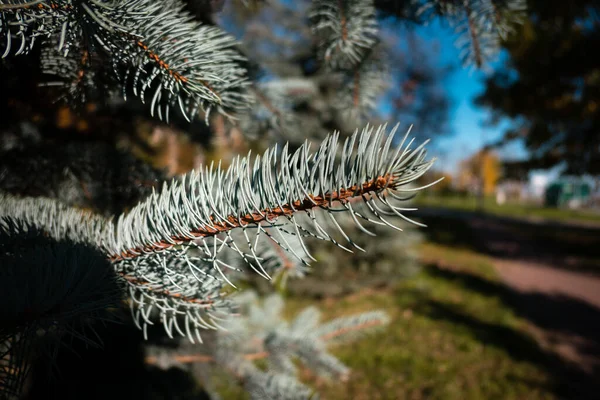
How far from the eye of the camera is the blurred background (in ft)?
3.44

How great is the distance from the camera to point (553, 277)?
7.53 metres

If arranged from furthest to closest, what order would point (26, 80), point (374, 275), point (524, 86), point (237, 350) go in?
1. point (524, 86)
2. point (374, 275)
3. point (237, 350)
4. point (26, 80)

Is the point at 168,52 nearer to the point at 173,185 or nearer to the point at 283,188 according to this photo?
the point at 173,185

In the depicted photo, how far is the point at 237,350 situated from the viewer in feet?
4.47

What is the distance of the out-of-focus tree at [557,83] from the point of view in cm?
516

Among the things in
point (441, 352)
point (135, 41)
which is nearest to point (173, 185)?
point (135, 41)

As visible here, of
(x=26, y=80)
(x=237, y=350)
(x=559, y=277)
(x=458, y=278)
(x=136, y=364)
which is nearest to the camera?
(x=26, y=80)

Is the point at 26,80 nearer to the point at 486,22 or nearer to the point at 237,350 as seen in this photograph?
the point at 237,350

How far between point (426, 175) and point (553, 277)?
5406 millimetres

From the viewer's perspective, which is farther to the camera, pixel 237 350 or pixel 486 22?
pixel 237 350

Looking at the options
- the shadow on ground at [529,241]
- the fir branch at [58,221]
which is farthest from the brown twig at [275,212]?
the shadow on ground at [529,241]

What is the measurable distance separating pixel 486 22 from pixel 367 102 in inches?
16.8

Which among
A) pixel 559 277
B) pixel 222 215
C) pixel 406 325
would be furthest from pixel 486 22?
pixel 559 277

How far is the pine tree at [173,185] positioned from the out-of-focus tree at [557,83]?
3.78m
